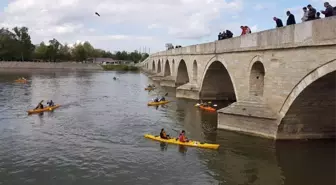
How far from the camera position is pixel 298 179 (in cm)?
1307

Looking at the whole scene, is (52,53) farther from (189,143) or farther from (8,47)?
(189,143)

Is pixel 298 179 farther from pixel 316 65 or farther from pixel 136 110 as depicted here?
pixel 136 110

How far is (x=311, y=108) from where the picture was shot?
15727 millimetres

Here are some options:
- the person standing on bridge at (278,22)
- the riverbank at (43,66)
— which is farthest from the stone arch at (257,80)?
the riverbank at (43,66)

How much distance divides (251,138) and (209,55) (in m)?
11.6

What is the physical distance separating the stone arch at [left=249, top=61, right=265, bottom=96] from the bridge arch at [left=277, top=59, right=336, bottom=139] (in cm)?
333

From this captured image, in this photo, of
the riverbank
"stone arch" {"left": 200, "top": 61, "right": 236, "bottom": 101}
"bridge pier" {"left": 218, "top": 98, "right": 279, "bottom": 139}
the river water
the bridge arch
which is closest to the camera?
the river water

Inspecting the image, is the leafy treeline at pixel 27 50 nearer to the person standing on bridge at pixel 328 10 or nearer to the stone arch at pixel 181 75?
the stone arch at pixel 181 75

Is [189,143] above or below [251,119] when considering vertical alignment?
below

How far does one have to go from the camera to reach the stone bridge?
13.3 m

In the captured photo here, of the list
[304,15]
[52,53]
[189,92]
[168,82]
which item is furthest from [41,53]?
[304,15]

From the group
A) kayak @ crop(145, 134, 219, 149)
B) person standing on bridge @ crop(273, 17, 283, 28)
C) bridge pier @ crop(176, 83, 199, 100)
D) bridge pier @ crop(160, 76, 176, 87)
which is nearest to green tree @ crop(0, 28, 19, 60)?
bridge pier @ crop(160, 76, 176, 87)

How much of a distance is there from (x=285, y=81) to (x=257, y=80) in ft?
12.8

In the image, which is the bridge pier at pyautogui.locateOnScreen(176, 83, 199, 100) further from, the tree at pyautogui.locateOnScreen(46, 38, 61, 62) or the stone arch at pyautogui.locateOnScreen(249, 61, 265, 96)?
the tree at pyautogui.locateOnScreen(46, 38, 61, 62)
